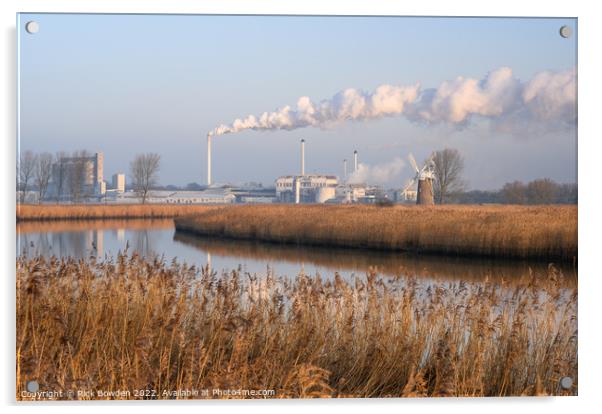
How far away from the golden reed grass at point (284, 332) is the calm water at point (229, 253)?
0.63 feet

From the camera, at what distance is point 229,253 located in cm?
745

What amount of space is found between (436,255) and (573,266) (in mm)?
1743

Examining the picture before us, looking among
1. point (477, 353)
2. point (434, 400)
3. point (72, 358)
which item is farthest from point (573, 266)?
point (72, 358)

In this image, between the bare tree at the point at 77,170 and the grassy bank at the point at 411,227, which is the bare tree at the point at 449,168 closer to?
the grassy bank at the point at 411,227

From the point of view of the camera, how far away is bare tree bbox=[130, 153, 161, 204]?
672 centimetres

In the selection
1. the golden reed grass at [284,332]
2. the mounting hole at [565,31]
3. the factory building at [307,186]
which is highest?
the mounting hole at [565,31]

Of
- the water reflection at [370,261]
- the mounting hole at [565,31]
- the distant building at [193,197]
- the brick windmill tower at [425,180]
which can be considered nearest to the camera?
the mounting hole at [565,31]

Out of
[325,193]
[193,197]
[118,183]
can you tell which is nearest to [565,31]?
[325,193]

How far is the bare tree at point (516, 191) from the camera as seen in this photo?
673 cm

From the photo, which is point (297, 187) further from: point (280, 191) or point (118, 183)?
point (118, 183)

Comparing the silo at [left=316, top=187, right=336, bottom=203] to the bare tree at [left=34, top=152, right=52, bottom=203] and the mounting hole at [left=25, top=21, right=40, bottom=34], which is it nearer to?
the bare tree at [left=34, top=152, right=52, bottom=203]

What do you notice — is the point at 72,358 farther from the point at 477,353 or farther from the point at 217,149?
the point at 477,353

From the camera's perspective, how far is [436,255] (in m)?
7.93

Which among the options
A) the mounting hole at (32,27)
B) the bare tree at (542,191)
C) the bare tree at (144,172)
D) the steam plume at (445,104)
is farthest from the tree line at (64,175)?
the bare tree at (542,191)
